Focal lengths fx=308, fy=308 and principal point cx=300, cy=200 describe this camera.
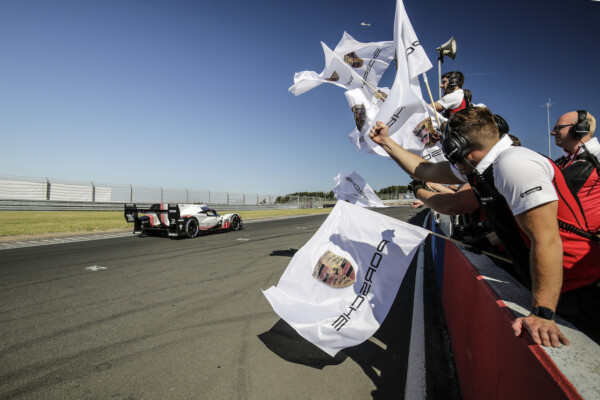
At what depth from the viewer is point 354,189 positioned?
6523 mm

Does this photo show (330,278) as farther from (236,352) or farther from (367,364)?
(236,352)

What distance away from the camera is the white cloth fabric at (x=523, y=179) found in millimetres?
1397

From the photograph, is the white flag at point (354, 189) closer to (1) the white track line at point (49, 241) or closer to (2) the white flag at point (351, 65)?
(2) the white flag at point (351, 65)

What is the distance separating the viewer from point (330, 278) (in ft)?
9.59

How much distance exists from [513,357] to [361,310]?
136 cm

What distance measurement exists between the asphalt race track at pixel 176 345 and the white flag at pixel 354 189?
5.83ft

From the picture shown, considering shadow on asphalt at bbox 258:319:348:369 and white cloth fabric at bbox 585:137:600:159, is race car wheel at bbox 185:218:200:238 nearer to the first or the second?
shadow on asphalt at bbox 258:319:348:369

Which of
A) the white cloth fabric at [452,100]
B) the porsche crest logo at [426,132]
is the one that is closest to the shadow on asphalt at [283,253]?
the porsche crest logo at [426,132]

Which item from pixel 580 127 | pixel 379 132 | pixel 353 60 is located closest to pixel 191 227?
pixel 353 60

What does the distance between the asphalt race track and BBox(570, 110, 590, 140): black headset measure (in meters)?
2.39

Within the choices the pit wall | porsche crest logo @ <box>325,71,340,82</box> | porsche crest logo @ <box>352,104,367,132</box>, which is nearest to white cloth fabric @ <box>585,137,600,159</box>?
the pit wall

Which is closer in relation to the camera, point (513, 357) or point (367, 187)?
point (513, 357)

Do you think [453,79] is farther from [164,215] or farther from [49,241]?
[49,241]

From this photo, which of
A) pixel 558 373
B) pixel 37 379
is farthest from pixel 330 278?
pixel 37 379
